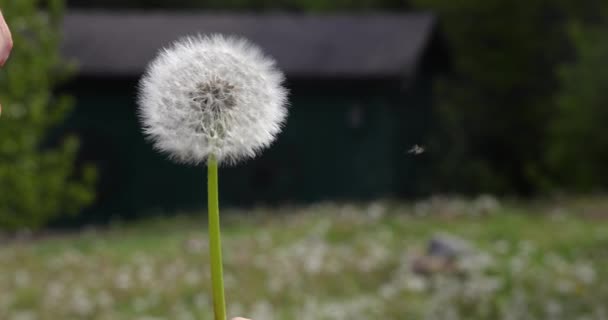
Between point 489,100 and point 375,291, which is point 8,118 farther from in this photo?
point 489,100

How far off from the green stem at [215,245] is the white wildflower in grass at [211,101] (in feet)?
0.19

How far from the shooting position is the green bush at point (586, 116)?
1886 centimetres

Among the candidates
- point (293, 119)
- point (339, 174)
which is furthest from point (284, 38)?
point (339, 174)

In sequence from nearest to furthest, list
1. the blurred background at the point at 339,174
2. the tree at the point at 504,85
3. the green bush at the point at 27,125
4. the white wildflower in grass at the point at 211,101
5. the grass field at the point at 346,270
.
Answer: the white wildflower in grass at the point at 211,101 < the grass field at the point at 346,270 < the blurred background at the point at 339,174 < the green bush at the point at 27,125 < the tree at the point at 504,85

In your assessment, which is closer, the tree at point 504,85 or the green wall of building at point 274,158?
the green wall of building at point 274,158

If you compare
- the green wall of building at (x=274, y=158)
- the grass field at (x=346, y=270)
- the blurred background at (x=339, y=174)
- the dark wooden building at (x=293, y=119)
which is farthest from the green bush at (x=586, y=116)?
the grass field at (x=346, y=270)

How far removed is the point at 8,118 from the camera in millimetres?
14109

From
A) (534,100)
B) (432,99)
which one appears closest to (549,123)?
(534,100)

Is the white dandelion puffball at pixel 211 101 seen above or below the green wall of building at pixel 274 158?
above

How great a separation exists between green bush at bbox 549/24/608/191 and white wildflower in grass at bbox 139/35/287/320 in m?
18.7

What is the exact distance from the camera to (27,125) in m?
14.5

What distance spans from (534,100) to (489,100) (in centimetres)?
95

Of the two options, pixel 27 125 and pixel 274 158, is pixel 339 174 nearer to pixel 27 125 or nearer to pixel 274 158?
pixel 274 158

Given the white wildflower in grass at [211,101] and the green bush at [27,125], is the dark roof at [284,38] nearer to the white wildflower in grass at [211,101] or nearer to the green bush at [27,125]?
the green bush at [27,125]
